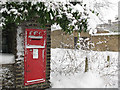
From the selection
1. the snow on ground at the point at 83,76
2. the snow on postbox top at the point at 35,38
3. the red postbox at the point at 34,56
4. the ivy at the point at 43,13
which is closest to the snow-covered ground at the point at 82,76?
the snow on ground at the point at 83,76

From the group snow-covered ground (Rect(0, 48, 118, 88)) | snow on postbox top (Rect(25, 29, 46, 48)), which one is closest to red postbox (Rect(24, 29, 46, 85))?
snow on postbox top (Rect(25, 29, 46, 48))

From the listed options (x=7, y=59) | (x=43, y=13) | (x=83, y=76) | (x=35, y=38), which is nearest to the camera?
(x=43, y=13)

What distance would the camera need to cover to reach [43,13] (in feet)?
14.0

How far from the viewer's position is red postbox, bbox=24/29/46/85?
523cm

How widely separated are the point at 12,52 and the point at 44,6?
8.09 feet

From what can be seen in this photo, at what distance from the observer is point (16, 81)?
513 centimetres

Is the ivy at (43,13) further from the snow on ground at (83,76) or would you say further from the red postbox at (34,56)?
the snow on ground at (83,76)

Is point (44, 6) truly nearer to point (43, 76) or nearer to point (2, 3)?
point (2, 3)

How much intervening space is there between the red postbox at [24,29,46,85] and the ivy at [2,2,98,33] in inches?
38.5

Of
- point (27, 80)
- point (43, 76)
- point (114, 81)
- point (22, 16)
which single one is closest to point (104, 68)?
point (114, 81)

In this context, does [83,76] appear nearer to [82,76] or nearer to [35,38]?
[82,76]

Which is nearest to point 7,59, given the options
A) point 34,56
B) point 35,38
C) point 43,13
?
point 34,56

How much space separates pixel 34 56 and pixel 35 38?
0.67m

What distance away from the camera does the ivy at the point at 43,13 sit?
4.05m
